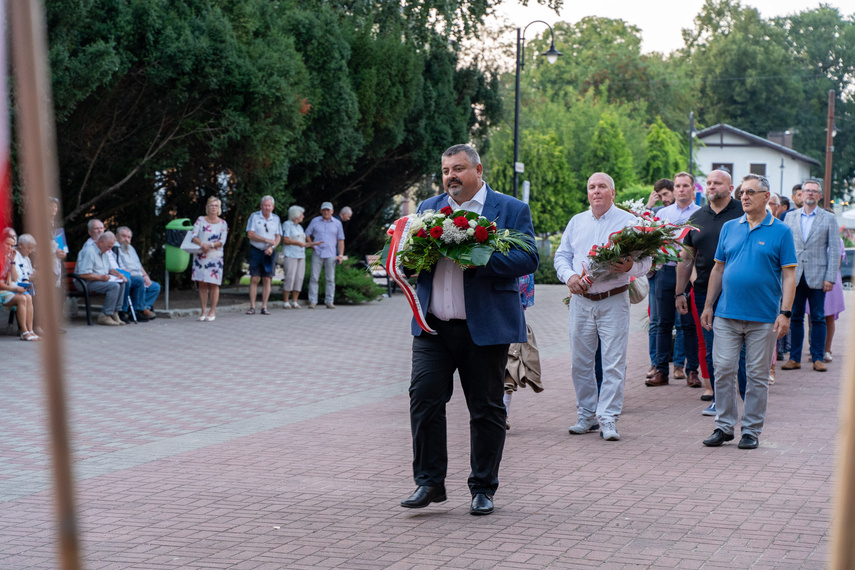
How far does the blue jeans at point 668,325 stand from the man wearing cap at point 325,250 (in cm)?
1034

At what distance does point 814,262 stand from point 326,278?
35.3 ft

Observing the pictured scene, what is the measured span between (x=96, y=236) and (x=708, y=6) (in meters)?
88.1

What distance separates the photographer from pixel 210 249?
16.8m

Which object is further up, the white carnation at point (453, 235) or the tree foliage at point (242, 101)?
the tree foliage at point (242, 101)

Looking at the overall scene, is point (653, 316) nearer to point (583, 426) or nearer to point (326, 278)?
point (583, 426)

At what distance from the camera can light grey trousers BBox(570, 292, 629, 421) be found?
7.66m

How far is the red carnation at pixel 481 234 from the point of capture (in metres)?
5.37

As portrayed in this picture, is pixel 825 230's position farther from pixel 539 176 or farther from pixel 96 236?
pixel 539 176

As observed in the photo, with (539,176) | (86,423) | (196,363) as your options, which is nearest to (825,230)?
(196,363)

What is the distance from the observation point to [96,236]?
1567 centimetres

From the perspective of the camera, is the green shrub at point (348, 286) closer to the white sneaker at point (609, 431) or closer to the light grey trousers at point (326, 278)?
the light grey trousers at point (326, 278)

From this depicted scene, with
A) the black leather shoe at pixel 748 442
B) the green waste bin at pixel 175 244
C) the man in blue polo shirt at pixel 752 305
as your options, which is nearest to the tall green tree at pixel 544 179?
the green waste bin at pixel 175 244

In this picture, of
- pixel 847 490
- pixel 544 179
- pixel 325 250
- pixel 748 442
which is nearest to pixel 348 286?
pixel 325 250

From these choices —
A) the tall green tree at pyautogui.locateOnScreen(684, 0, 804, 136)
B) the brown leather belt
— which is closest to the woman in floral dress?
the brown leather belt
